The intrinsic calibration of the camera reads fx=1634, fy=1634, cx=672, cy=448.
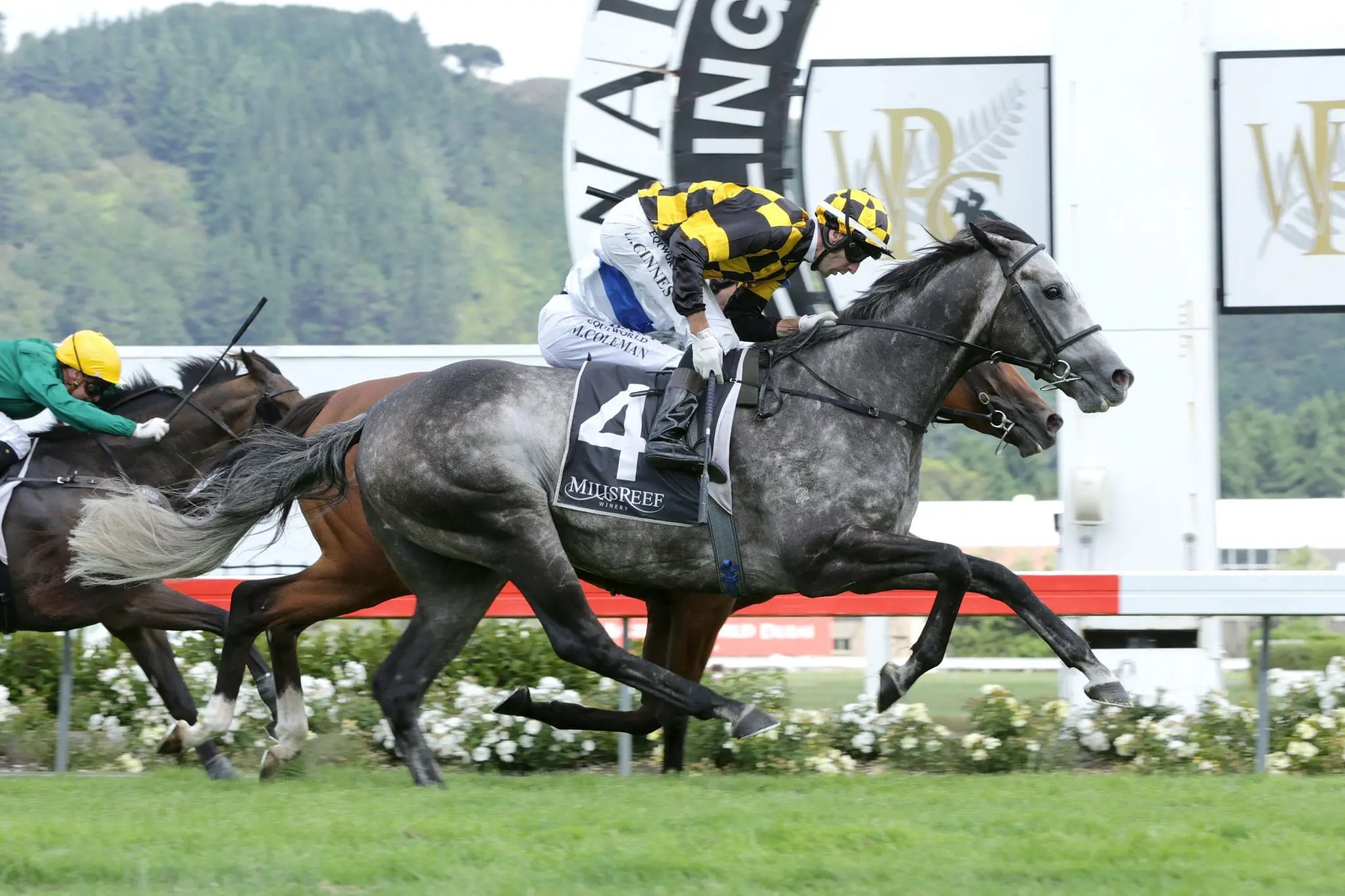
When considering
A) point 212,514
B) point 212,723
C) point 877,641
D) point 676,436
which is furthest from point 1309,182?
point 212,723

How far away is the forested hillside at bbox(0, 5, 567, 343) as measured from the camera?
171 feet

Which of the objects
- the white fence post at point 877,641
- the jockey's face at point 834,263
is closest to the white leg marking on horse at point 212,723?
the jockey's face at point 834,263

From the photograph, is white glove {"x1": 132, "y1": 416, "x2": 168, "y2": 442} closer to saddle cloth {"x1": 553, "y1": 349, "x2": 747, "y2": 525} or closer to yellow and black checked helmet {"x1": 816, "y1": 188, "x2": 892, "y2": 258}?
saddle cloth {"x1": 553, "y1": 349, "x2": 747, "y2": 525}

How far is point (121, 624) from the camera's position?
229 inches

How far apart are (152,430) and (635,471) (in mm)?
2492

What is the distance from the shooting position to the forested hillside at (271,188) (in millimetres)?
52062

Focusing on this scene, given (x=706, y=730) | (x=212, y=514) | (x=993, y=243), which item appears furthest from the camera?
(x=706, y=730)

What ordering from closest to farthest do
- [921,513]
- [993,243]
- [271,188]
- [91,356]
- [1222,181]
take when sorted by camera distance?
[993,243]
[91,356]
[1222,181]
[921,513]
[271,188]

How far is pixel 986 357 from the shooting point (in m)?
5.16

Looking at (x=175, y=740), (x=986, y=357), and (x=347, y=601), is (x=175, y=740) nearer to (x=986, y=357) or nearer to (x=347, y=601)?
(x=347, y=601)

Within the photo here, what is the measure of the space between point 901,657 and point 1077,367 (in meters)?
7.32

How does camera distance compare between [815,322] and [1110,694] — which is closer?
[1110,694]

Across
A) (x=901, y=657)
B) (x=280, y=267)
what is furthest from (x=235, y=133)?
(x=901, y=657)

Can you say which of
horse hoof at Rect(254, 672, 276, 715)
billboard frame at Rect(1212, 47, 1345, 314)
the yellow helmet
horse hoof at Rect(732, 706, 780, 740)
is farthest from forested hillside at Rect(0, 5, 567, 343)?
horse hoof at Rect(732, 706, 780, 740)
